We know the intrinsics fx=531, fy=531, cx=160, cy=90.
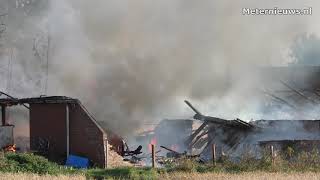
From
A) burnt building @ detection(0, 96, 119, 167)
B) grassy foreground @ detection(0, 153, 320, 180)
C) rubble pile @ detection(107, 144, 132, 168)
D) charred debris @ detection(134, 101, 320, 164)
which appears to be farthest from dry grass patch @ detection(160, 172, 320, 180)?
charred debris @ detection(134, 101, 320, 164)

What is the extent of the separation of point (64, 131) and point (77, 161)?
4.59 feet

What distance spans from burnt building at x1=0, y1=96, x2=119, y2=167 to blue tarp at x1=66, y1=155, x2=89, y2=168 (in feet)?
0.98

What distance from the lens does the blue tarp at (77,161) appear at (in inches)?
779

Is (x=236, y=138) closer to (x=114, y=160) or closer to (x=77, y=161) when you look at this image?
(x=114, y=160)

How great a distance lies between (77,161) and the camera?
787 inches

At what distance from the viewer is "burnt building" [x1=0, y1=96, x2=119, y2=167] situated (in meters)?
20.1

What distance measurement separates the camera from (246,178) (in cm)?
1379

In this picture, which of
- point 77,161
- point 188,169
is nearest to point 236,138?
point 77,161

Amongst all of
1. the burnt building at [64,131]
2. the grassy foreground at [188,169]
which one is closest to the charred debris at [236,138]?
the burnt building at [64,131]

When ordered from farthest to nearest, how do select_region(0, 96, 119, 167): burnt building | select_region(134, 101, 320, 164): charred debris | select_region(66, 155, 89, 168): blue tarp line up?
select_region(134, 101, 320, 164): charred debris
select_region(0, 96, 119, 167): burnt building
select_region(66, 155, 89, 168): blue tarp

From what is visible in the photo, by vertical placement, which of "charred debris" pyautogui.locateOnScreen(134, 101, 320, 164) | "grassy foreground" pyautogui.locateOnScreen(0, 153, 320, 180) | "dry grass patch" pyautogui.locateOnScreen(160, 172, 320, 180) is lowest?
"dry grass patch" pyautogui.locateOnScreen(160, 172, 320, 180)

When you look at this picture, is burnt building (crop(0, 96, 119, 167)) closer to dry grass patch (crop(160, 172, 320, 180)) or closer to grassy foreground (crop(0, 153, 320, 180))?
grassy foreground (crop(0, 153, 320, 180))

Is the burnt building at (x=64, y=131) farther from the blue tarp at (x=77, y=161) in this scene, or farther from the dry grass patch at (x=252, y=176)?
the dry grass patch at (x=252, y=176)

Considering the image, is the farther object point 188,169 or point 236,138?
point 236,138
